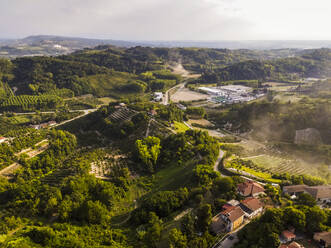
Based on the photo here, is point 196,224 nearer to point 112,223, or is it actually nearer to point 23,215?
point 112,223

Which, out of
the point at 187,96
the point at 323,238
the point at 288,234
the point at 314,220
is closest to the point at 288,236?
the point at 288,234

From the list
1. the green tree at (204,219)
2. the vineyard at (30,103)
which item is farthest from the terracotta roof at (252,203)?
the vineyard at (30,103)

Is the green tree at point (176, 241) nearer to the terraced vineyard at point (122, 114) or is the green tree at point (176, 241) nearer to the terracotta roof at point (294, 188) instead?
the terracotta roof at point (294, 188)

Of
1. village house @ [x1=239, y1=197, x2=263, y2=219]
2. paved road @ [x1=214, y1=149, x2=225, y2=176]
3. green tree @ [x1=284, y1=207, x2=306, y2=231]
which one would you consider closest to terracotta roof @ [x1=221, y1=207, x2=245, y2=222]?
village house @ [x1=239, y1=197, x2=263, y2=219]

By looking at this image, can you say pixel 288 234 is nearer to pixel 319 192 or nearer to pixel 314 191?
pixel 314 191

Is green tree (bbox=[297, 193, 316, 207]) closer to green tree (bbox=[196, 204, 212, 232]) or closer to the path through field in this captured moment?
green tree (bbox=[196, 204, 212, 232])

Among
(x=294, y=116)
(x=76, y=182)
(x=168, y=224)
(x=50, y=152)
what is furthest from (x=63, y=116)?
(x=294, y=116)
